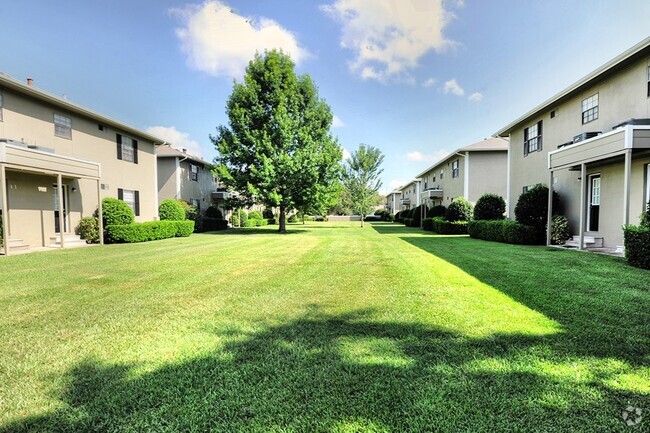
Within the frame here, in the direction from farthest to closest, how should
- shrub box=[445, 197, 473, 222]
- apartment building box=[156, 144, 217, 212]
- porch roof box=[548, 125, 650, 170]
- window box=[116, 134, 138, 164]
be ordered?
apartment building box=[156, 144, 217, 212] → shrub box=[445, 197, 473, 222] → window box=[116, 134, 138, 164] → porch roof box=[548, 125, 650, 170]

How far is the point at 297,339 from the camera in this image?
10.8ft

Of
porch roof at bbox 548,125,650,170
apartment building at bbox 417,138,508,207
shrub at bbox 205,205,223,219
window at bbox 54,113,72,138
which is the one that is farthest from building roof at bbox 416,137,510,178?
window at bbox 54,113,72,138

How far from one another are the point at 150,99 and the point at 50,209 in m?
9.44

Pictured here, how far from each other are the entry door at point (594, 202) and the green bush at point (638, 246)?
448 cm

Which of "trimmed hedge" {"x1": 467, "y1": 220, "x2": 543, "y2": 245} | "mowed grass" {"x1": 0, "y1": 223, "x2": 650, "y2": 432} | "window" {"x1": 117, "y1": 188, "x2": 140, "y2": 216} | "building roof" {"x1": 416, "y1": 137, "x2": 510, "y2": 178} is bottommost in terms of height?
"mowed grass" {"x1": 0, "y1": 223, "x2": 650, "y2": 432}

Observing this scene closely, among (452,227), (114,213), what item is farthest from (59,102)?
(452,227)

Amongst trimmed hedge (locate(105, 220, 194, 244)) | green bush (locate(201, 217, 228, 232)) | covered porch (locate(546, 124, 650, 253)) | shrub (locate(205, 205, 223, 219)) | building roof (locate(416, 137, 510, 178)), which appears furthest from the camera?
shrub (locate(205, 205, 223, 219))

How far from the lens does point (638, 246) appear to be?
709 cm

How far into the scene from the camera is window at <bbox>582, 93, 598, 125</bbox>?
11141 mm

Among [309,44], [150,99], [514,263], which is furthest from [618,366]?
[150,99]

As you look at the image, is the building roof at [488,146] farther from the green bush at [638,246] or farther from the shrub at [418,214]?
the green bush at [638,246]

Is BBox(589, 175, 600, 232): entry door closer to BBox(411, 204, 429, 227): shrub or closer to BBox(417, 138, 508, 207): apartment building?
BBox(417, 138, 508, 207): apartment building

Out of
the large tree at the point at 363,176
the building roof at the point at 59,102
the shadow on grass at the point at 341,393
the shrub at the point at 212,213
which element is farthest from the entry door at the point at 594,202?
the shrub at the point at 212,213

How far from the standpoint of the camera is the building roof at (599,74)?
8.74m
